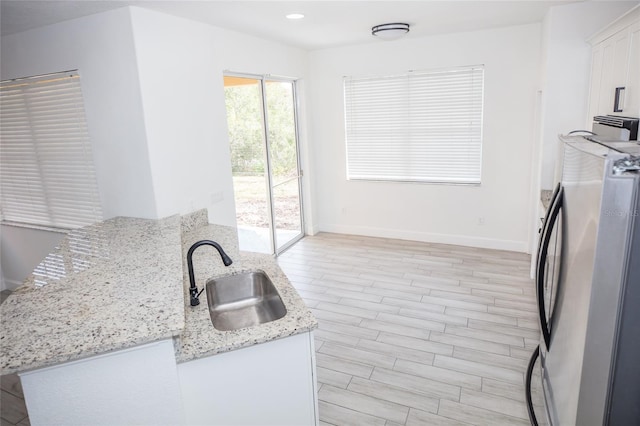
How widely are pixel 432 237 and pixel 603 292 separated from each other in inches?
182

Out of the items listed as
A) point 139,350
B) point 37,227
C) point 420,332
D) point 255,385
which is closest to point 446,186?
point 420,332

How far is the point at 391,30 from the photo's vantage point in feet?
13.1

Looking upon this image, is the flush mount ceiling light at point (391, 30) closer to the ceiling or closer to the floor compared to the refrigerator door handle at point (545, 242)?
closer to the ceiling

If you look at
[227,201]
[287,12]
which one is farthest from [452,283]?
[287,12]

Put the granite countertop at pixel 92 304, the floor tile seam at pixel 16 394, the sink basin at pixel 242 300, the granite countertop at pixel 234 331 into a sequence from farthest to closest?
the floor tile seam at pixel 16 394, the sink basin at pixel 242 300, the granite countertop at pixel 234 331, the granite countertop at pixel 92 304

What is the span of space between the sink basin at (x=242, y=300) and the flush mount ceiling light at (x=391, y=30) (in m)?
2.87

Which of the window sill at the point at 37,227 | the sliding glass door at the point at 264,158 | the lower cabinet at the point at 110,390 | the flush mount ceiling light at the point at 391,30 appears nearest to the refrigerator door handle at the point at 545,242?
the lower cabinet at the point at 110,390

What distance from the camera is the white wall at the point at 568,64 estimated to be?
11.5 ft

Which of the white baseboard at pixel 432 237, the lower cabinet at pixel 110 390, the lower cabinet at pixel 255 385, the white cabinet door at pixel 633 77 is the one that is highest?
the white cabinet door at pixel 633 77

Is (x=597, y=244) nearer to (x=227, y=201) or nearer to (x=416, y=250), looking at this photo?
(x=227, y=201)

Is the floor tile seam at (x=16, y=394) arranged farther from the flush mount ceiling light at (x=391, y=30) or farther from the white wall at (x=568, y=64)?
the white wall at (x=568, y=64)

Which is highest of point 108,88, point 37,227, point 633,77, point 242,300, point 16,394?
point 108,88

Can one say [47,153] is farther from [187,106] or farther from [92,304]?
[92,304]

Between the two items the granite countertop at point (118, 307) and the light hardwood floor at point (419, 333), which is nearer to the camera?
the granite countertop at point (118, 307)
